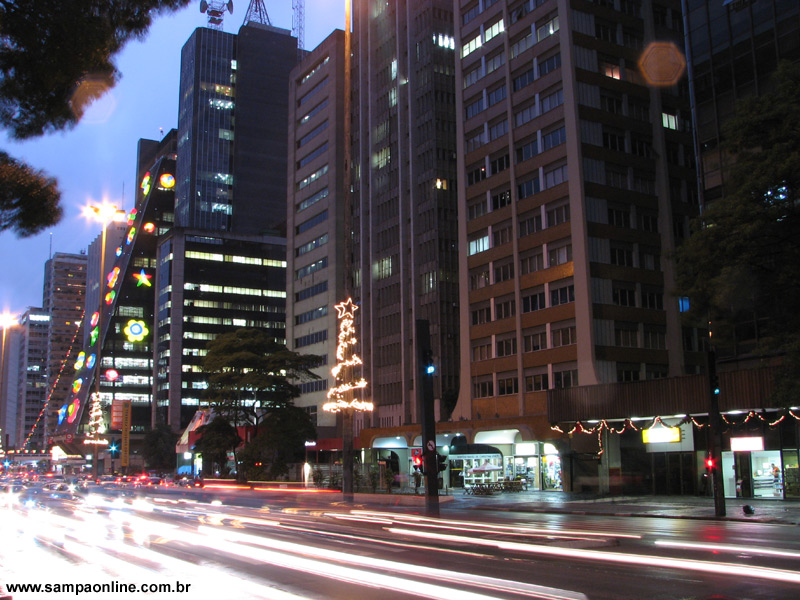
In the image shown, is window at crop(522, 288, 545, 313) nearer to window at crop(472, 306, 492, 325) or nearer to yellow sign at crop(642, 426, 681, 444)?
window at crop(472, 306, 492, 325)

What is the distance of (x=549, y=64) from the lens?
211 feet

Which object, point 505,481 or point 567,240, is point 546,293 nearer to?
point 567,240

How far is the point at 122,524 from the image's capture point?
28.7 m

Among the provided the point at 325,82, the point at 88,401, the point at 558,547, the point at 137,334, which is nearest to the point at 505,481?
the point at 558,547

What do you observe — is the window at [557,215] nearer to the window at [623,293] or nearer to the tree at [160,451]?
the window at [623,293]

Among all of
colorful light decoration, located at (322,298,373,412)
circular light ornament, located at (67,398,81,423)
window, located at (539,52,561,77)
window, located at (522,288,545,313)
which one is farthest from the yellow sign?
circular light ornament, located at (67,398,81,423)

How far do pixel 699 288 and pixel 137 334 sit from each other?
273 ft

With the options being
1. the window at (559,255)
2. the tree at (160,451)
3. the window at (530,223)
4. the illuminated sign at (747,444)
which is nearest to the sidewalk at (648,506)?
the illuminated sign at (747,444)

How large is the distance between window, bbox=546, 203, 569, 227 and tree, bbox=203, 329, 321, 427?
2562cm

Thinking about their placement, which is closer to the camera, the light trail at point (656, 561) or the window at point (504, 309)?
the light trail at point (656, 561)

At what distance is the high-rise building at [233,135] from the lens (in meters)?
185

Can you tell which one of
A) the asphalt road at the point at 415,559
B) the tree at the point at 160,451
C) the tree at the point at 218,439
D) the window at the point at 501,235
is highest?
the window at the point at 501,235

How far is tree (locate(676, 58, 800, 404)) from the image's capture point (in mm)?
26219

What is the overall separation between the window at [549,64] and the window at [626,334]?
73.0ft
